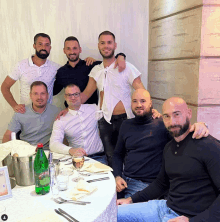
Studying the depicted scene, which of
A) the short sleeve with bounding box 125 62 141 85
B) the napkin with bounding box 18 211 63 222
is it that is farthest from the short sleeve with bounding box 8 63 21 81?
the napkin with bounding box 18 211 63 222

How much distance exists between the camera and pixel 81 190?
1.17m

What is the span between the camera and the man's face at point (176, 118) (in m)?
1.46

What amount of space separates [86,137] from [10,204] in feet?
4.34

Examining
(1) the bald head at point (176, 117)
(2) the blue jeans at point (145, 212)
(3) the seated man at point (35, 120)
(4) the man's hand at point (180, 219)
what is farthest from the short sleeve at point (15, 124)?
(4) the man's hand at point (180, 219)

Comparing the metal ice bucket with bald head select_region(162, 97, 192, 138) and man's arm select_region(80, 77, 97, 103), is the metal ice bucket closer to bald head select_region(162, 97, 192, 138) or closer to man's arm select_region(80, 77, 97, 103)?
bald head select_region(162, 97, 192, 138)

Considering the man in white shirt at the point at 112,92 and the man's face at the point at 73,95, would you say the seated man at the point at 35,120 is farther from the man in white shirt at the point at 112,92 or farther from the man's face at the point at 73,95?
the man in white shirt at the point at 112,92

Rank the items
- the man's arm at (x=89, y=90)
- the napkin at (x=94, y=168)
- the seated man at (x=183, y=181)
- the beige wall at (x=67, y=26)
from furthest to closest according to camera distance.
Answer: the beige wall at (x=67, y=26), the man's arm at (x=89, y=90), the napkin at (x=94, y=168), the seated man at (x=183, y=181)

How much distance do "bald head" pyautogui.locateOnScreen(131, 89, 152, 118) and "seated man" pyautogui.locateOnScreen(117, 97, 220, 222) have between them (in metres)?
0.43

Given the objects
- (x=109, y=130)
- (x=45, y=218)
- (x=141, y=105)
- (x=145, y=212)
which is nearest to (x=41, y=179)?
(x=45, y=218)

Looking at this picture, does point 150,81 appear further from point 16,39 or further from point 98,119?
point 16,39

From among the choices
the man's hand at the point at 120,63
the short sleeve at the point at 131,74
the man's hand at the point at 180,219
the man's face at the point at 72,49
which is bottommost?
the man's hand at the point at 180,219

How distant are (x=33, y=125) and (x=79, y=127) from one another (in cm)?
51

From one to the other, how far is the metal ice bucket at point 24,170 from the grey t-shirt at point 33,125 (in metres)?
1.27

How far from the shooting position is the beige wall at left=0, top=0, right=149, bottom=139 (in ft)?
10.5
